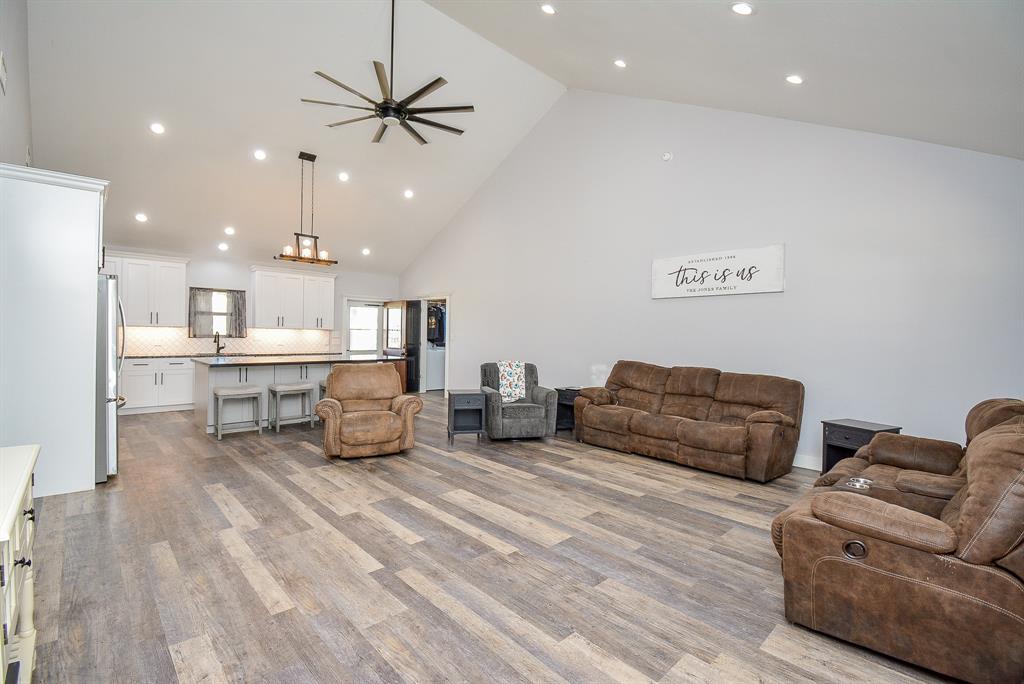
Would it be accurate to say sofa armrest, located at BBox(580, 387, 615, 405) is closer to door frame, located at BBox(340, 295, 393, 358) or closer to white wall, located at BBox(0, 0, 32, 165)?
white wall, located at BBox(0, 0, 32, 165)

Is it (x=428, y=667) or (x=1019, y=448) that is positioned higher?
(x=1019, y=448)

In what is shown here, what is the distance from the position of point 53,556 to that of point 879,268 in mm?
6401

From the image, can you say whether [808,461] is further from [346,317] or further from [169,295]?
[169,295]

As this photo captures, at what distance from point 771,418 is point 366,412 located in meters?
3.93

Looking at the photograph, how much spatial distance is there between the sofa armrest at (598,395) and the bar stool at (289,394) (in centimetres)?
353

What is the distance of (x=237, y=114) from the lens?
5641 millimetres

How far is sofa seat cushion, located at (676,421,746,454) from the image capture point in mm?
4219

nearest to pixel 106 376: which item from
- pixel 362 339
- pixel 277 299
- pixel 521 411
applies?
pixel 521 411

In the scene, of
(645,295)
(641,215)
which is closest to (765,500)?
(645,295)

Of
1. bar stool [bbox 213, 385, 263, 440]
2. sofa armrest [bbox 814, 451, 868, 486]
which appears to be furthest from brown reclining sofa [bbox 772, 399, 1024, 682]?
bar stool [bbox 213, 385, 263, 440]

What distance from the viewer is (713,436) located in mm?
Result: 4348

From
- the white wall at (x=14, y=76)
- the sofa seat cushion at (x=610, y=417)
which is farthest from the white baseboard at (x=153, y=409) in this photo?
the sofa seat cushion at (x=610, y=417)

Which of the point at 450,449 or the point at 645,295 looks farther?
the point at 645,295

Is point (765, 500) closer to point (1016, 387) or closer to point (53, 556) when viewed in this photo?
point (1016, 387)
